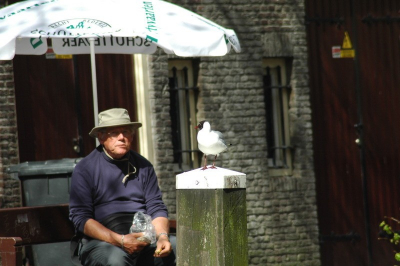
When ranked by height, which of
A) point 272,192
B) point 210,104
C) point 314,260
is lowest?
point 314,260

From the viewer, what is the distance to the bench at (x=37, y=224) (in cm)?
722

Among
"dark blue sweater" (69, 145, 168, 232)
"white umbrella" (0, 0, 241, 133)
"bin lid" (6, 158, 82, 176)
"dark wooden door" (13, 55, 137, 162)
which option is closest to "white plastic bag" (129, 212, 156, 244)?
"dark blue sweater" (69, 145, 168, 232)

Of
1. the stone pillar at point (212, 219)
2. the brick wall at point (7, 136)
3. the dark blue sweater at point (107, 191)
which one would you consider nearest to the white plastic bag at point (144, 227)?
the dark blue sweater at point (107, 191)

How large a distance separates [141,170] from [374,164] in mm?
6686

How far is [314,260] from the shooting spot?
42.1 feet

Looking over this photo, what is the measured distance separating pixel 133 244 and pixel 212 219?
2.77 feet

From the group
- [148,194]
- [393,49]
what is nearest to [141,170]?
[148,194]

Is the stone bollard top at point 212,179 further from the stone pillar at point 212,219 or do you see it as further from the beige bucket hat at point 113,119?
the beige bucket hat at point 113,119

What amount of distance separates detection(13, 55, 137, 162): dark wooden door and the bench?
3533mm

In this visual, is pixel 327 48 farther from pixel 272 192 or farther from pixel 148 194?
pixel 148 194

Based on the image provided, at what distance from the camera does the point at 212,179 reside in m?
6.15

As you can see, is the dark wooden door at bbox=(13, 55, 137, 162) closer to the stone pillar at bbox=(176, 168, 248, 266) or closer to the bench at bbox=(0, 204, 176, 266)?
the bench at bbox=(0, 204, 176, 266)

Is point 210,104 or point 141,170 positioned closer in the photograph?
point 141,170

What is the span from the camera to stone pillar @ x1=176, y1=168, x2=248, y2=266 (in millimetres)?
6105
